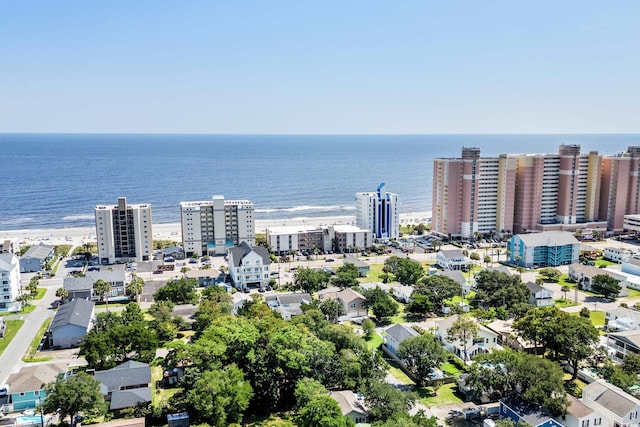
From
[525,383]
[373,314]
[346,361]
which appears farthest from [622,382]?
[373,314]

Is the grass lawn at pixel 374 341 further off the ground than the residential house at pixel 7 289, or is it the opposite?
the residential house at pixel 7 289

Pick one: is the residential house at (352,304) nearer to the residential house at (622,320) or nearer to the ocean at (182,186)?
the residential house at (622,320)

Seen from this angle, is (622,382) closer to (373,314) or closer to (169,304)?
(373,314)

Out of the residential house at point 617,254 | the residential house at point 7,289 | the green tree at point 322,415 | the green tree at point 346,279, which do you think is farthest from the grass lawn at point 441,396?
the residential house at point 617,254

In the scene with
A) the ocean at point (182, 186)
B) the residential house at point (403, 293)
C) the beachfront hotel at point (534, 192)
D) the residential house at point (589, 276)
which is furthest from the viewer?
the ocean at point (182, 186)

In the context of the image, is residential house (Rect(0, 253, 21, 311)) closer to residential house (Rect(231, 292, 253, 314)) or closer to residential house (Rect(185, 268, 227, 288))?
residential house (Rect(185, 268, 227, 288))

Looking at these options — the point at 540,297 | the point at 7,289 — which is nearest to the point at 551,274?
the point at 540,297

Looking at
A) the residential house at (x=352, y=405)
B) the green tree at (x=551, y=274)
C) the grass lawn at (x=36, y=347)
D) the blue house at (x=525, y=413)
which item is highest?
the blue house at (x=525, y=413)
